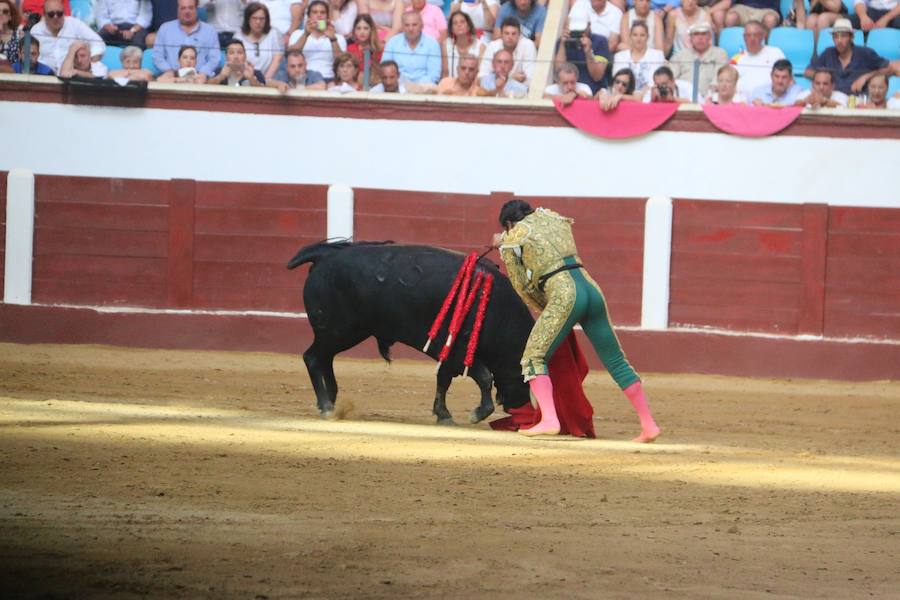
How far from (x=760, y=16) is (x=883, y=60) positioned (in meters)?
1.18

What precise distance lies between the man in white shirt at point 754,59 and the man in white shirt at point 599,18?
3.65ft

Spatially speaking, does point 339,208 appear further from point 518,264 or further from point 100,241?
point 518,264

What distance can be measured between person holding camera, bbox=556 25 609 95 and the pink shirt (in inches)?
44.2

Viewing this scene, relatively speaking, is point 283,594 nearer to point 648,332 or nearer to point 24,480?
point 24,480

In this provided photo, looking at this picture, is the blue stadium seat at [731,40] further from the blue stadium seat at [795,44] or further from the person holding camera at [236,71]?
the person holding camera at [236,71]

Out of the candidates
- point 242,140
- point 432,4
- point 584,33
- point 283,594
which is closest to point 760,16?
point 584,33

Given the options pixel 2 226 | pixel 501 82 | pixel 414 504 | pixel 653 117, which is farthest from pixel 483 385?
pixel 2 226

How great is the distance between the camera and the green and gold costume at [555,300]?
26.3ft

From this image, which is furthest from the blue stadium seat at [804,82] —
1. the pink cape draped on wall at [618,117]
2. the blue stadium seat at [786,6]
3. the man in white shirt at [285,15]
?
the man in white shirt at [285,15]

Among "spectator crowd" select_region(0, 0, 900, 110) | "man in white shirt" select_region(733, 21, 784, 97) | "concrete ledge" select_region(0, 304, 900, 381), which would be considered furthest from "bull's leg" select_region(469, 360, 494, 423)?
"man in white shirt" select_region(733, 21, 784, 97)

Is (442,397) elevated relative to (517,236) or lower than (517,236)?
lower

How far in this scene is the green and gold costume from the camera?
316 inches

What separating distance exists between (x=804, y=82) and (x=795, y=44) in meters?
0.49

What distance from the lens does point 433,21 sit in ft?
44.6
